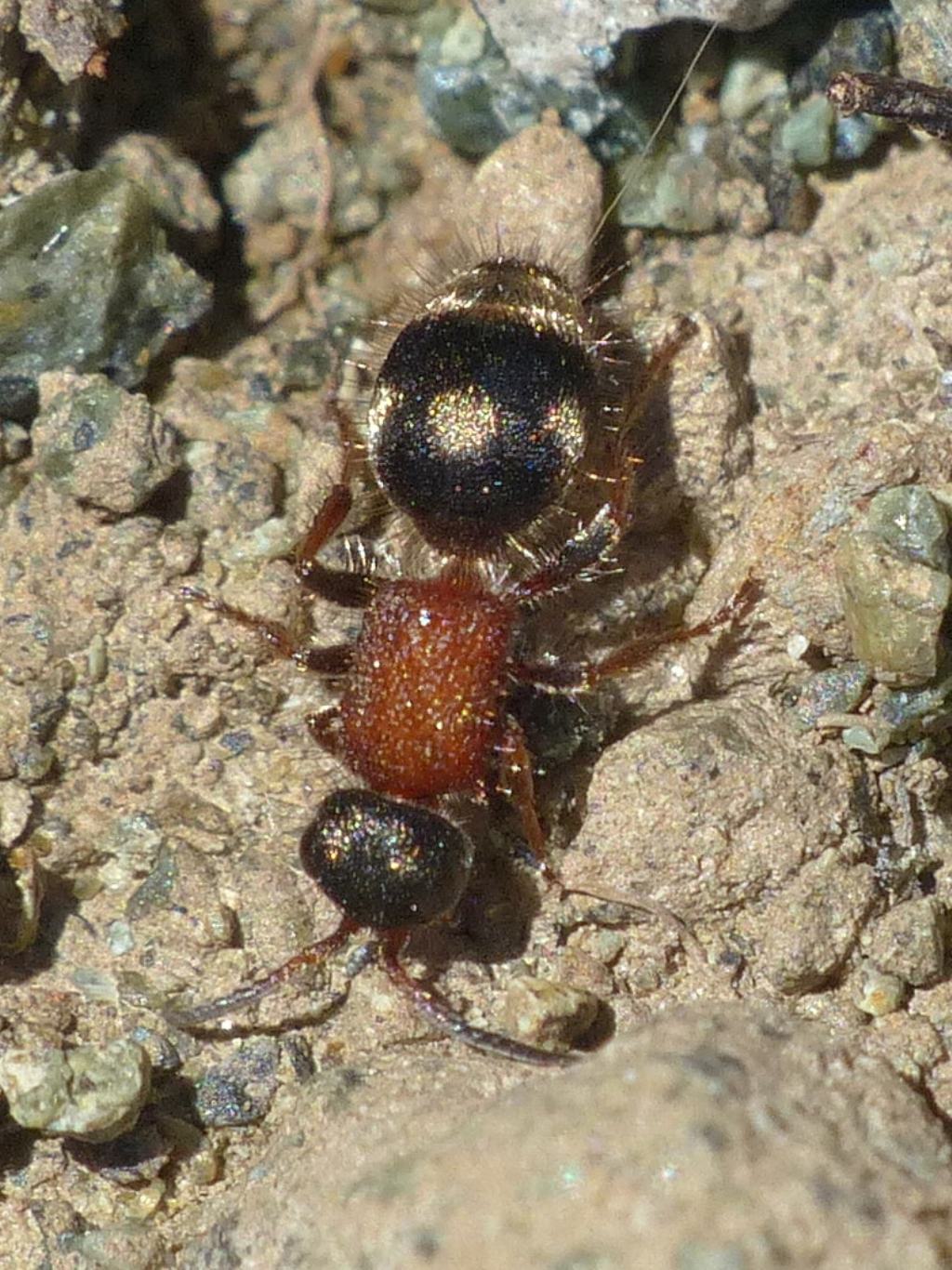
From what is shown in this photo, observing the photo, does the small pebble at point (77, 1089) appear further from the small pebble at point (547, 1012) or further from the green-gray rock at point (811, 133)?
the green-gray rock at point (811, 133)

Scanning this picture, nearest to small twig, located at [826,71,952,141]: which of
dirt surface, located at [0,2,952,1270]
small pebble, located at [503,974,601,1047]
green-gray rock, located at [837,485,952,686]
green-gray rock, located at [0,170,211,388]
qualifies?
dirt surface, located at [0,2,952,1270]

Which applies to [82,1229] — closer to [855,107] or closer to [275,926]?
[275,926]

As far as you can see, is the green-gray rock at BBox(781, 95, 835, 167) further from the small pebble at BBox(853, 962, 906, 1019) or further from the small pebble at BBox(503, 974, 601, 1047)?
the small pebble at BBox(503, 974, 601, 1047)

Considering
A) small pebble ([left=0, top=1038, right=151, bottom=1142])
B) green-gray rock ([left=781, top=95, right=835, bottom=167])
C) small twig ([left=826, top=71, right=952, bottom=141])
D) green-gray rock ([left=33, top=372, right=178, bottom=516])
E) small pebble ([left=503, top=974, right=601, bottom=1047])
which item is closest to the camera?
small pebble ([left=0, top=1038, right=151, bottom=1142])

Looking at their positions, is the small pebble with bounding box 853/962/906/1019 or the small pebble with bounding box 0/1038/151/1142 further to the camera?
the small pebble with bounding box 853/962/906/1019

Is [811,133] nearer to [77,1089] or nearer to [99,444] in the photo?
[99,444]

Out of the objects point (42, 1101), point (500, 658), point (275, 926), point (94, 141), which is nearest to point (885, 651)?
point (500, 658)

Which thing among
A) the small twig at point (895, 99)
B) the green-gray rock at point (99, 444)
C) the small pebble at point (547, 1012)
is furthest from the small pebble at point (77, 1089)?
the small twig at point (895, 99)
